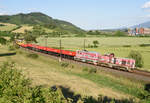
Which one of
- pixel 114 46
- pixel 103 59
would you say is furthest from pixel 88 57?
pixel 114 46

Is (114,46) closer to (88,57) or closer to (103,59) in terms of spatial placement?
(88,57)

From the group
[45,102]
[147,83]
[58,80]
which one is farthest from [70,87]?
[45,102]

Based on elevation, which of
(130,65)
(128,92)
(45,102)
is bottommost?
(128,92)

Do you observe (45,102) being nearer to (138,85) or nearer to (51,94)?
(51,94)

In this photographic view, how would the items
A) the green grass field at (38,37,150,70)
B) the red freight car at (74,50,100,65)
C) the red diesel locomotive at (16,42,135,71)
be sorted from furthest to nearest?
the green grass field at (38,37,150,70) < the red freight car at (74,50,100,65) < the red diesel locomotive at (16,42,135,71)

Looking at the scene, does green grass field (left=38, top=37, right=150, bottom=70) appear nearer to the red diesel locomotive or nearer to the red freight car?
the red diesel locomotive

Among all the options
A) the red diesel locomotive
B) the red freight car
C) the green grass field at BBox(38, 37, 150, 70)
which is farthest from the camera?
the green grass field at BBox(38, 37, 150, 70)

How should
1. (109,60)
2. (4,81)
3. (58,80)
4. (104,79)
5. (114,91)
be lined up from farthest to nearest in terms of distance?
1. (109,60)
2. (104,79)
3. (58,80)
4. (114,91)
5. (4,81)

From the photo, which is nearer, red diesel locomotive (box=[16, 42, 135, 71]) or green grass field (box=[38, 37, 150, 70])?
red diesel locomotive (box=[16, 42, 135, 71])

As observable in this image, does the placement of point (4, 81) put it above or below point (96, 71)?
above

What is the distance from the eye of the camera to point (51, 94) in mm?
8086

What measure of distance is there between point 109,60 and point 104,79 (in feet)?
25.2

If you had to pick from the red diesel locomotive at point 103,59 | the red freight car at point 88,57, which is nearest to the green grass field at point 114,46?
the red diesel locomotive at point 103,59

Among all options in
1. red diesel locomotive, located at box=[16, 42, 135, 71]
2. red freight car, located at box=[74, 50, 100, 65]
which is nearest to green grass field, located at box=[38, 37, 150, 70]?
red diesel locomotive, located at box=[16, 42, 135, 71]
